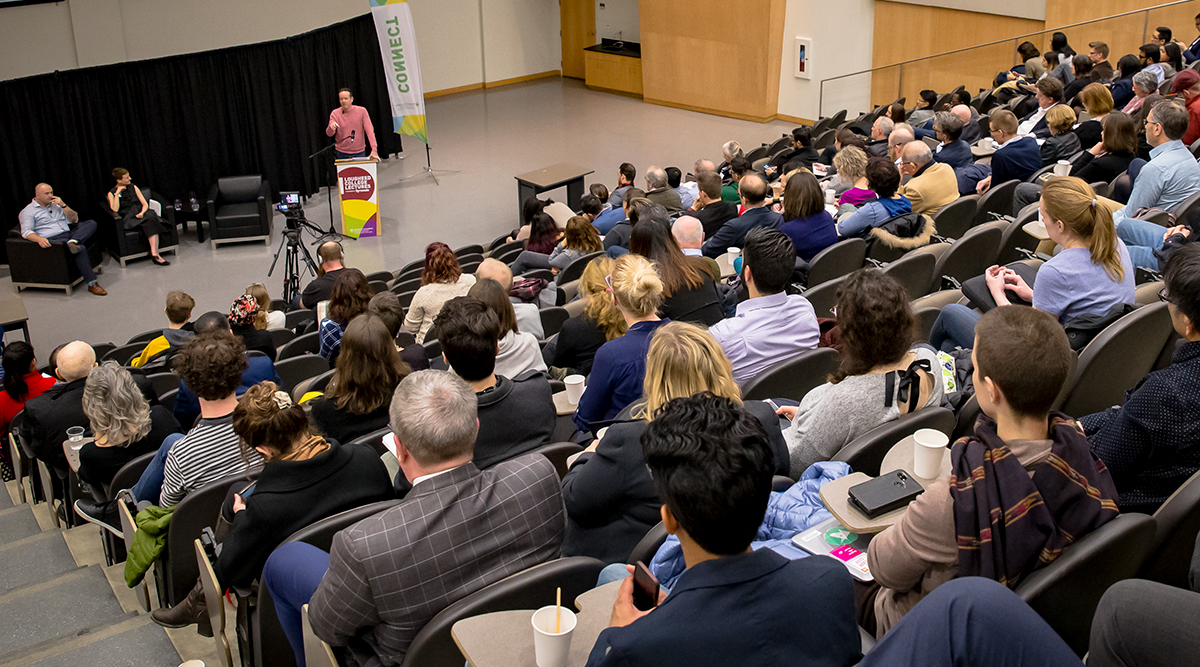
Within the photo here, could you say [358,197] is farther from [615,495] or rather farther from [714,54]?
[615,495]

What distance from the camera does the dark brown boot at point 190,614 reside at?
3504 millimetres

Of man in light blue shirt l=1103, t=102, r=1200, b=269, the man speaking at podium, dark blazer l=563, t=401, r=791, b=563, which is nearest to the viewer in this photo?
dark blazer l=563, t=401, r=791, b=563

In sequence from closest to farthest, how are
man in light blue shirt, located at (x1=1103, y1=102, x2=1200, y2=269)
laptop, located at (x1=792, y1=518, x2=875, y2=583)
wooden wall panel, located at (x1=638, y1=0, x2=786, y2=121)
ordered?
laptop, located at (x1=792, y1=518, x2=875, y2=583) → man in light blue shirt, located at (x1=1103, y1=102, x2=1200, y2=269) → wooden wall panel, located at (x1=638, y1=0, x2=786, y2=121)

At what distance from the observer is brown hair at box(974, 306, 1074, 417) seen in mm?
2039

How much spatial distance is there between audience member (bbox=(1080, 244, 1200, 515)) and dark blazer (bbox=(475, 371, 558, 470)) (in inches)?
67.6

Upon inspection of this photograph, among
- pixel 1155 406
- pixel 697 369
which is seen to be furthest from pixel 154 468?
pixel 1155 406

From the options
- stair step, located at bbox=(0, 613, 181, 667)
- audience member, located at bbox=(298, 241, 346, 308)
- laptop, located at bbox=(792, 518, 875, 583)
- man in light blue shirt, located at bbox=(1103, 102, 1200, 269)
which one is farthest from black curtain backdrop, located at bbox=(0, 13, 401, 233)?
laptop, located at bbox=(792, 518, 875, 583)

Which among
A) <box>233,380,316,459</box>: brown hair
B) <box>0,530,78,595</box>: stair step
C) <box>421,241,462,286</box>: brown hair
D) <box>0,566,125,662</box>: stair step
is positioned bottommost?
<box>0,530,78,595</box>: stair step

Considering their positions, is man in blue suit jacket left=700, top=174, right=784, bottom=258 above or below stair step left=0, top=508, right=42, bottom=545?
above

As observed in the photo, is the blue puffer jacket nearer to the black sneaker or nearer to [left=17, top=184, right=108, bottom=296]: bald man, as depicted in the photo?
the black sneaker

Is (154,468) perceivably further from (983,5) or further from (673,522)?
(983,5)

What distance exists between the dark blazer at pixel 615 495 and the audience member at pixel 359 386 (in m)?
1.32

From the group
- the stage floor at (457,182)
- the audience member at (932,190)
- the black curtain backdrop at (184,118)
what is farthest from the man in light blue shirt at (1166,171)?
the black curtain backdrop at (184,118)

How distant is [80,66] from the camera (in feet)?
37.2
